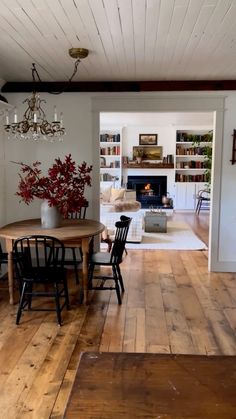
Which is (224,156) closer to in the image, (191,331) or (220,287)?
(220,287)

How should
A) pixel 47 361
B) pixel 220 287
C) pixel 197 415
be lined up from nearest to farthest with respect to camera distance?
pixel 197 415
pixel 47 361
pixel 220 287

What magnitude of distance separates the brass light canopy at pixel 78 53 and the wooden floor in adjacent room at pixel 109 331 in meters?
2.44

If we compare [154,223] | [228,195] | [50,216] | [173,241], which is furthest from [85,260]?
[154,223]

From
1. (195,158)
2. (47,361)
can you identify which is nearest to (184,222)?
(195,158)

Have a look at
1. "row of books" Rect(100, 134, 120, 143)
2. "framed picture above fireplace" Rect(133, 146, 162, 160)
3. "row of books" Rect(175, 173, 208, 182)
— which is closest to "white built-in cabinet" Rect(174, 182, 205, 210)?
"row of books" Rect(175, 173, 208, 182)

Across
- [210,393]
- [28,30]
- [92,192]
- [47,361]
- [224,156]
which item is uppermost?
[28,30]

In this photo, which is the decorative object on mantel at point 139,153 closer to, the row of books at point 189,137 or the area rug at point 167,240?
the row of books at point 189,137

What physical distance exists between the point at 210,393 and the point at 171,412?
0.17 meters

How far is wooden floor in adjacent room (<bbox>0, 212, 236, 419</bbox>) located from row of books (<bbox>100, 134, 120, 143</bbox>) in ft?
21.2

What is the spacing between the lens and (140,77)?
14.3 feet

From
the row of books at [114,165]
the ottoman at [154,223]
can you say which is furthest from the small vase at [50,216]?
the row of books at [114,165]

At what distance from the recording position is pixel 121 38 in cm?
301

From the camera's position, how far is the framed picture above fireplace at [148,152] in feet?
35.0

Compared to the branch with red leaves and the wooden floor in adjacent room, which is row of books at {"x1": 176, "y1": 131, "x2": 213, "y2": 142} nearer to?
the wooden floor in adjacent room
